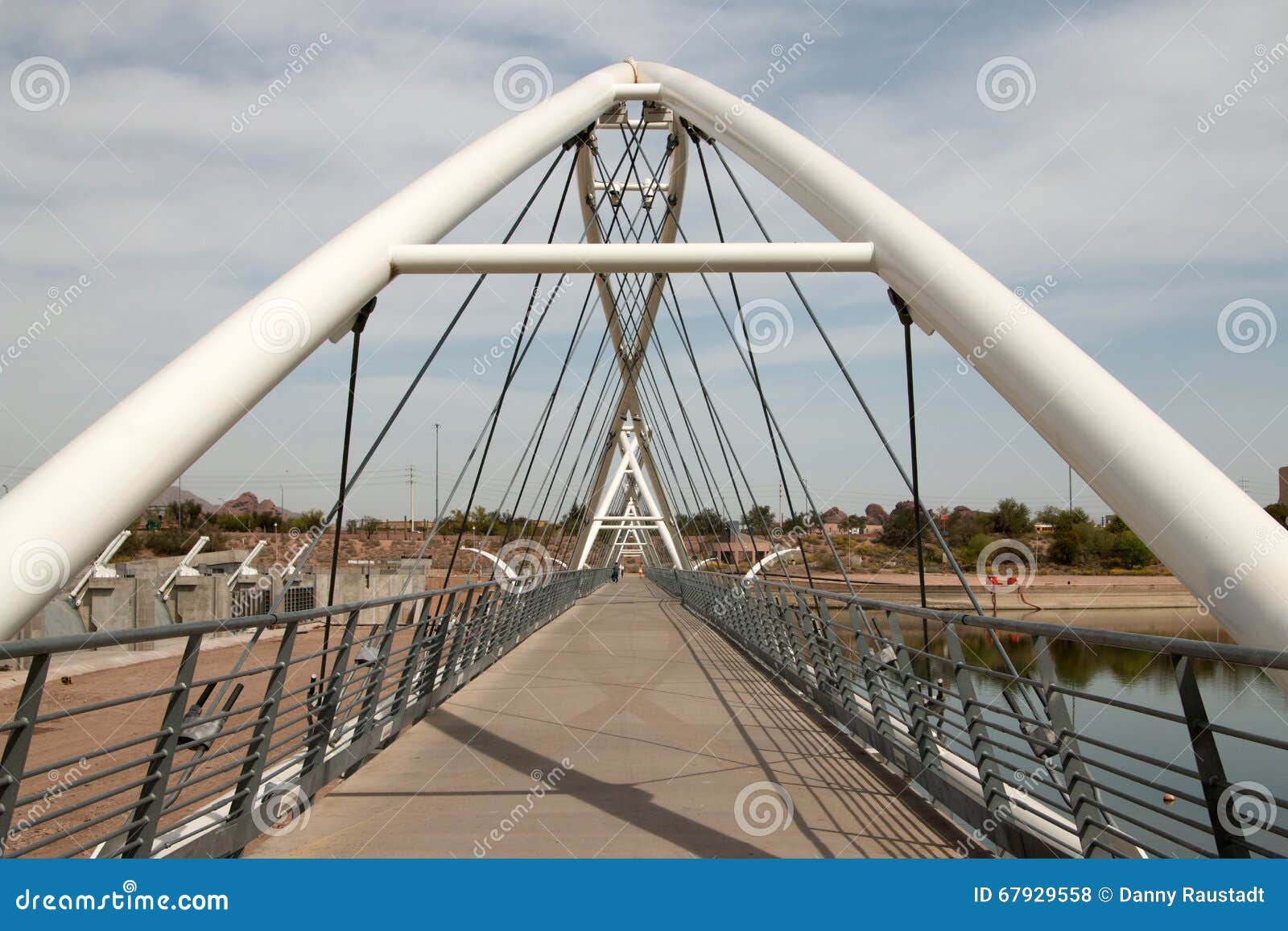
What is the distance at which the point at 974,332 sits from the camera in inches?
255

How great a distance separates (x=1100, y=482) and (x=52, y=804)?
10.7 metres

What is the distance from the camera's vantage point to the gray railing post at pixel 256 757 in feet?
16.0

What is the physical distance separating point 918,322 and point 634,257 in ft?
6.40

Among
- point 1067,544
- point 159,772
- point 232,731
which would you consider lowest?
point 159,772

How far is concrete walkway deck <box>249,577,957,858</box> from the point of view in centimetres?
521

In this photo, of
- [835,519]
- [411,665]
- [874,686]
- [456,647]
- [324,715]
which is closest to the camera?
[324,715]

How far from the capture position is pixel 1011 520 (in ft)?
219

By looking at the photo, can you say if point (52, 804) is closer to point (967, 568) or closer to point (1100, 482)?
point (1100, 482)

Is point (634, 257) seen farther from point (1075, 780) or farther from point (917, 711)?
point (1075, 780)

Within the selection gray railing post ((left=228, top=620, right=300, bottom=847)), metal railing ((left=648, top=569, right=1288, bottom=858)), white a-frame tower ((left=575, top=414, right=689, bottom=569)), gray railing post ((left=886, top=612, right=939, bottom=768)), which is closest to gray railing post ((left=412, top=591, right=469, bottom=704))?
metal railing ((left=648, top=569, right=1288, bottom=858))

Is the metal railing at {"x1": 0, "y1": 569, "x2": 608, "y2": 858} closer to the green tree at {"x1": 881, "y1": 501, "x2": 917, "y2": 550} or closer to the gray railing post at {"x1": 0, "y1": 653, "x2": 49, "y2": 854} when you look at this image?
the gray railing post at {"x1": 0, "y1": 653, "x2": 49, "y2": 854}

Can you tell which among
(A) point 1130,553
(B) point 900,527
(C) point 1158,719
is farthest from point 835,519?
(C) point 1158,719

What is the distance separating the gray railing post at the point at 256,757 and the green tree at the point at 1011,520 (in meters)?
62.0

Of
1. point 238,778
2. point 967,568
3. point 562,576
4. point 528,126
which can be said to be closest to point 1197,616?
point 562,576
